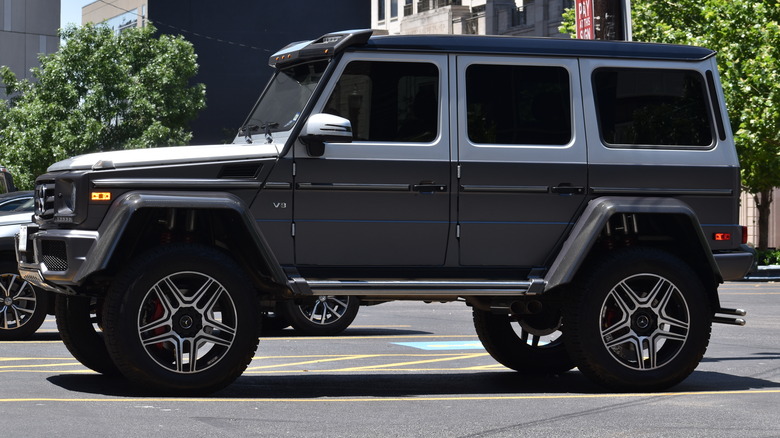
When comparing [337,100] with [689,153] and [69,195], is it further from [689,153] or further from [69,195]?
[689,153]

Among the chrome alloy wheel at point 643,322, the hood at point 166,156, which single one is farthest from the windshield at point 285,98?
the chrome alloy wheel at point 643,322

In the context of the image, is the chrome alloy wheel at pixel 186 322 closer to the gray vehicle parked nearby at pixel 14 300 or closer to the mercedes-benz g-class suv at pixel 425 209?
the mercedes-benz g-class suv at pixel 425 209

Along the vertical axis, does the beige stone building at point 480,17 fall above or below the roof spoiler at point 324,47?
above

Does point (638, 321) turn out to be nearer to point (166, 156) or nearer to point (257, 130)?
point (257, 130)

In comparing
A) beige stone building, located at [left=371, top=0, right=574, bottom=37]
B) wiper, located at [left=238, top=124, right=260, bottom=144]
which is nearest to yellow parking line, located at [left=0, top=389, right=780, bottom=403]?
wiper, located at [left=238, top=124, right=260, bottom=144]

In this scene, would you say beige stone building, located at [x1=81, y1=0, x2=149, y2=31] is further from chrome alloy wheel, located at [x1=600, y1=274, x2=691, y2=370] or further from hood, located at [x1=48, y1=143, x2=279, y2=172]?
chrome alloy wheel, located at [x1=600, y1=274, x2=691, y2=370]

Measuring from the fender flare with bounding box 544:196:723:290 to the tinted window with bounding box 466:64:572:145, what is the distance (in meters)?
0.55

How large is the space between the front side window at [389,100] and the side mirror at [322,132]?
22 centimetres

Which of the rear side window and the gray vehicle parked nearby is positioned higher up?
the rear side window

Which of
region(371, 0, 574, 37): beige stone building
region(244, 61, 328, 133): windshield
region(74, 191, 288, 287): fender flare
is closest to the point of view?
region(74, 191, 288, 287): fender flare

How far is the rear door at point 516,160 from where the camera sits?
8.96 metres

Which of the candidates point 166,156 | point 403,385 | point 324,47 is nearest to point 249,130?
point 324,47

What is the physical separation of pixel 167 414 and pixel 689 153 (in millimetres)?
4130

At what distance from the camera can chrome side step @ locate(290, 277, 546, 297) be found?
860cm
